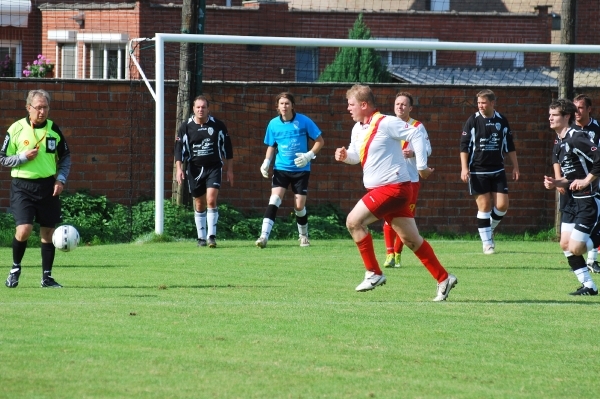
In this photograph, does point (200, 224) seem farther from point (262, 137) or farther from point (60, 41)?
point (60, 41)

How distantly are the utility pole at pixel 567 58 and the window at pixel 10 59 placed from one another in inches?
568

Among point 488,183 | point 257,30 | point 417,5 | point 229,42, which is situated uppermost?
point 417,5

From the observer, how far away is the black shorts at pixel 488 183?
14.9m

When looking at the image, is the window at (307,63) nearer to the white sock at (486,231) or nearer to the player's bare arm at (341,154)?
the white sock at (486,231)

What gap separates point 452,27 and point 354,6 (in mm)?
3424

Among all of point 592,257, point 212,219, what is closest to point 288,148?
point 212,219

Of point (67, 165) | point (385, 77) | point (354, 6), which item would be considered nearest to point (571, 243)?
point (67, 165)

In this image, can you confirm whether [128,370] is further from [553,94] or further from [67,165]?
[553,94]

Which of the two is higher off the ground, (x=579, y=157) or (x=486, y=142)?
(x=486, y=142)

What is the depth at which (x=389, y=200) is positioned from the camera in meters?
9.77

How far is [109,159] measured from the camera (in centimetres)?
1762

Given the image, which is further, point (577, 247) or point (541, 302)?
point (577, 247)

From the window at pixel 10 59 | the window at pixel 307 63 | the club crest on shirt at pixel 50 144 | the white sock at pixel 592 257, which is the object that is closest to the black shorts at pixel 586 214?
the white sock at pixel 592 257

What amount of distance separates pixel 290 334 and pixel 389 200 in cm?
231
